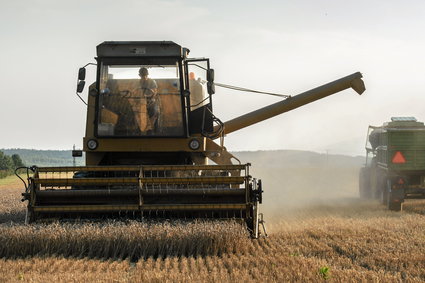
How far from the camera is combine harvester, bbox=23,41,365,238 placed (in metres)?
9.05

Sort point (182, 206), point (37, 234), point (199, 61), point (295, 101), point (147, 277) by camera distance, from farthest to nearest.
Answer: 1. point (295, 101)
2. point (199, 61)
3. point (182, 206)
4. point (37, 234)
5. point (147, 277)

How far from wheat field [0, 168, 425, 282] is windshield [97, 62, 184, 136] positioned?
1920 mm

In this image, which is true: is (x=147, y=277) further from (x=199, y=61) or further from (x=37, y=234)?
(x=199, y=61)

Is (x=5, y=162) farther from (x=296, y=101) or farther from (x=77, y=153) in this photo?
(x=77, y=153)

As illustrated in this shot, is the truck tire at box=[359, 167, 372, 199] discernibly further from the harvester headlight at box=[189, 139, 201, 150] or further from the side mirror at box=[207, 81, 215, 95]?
the side mirror at box=[207, 81, 215, 95]

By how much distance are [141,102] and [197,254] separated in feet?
9.66

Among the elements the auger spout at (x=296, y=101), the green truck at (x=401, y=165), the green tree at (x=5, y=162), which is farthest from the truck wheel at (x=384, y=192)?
the green tree at (x=5, y=162)

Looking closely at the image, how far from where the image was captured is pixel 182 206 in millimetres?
8930

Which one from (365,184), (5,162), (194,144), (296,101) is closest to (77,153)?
(194,144)

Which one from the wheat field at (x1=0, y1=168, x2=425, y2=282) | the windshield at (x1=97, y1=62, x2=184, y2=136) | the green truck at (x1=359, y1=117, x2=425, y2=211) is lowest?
the wheat field at (x1=0, y1=168, x2=425, y2=282)

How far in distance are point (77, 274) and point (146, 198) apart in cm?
251

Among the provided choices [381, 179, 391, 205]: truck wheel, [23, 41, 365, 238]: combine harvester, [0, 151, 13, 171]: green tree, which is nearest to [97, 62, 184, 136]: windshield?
[23, 41, 365, 238]: combine harvester

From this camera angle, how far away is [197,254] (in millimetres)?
8039

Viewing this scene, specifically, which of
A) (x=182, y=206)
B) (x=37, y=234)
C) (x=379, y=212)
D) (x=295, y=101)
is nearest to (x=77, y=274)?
(x=37, y=234)
